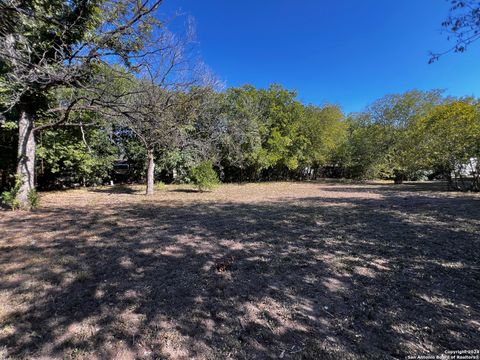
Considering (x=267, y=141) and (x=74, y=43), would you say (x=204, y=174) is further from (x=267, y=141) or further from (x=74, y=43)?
(x=267, y=141)

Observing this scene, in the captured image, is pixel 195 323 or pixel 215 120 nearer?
pixel 195 323

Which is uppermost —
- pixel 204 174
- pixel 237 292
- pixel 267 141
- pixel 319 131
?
pixel 319 131

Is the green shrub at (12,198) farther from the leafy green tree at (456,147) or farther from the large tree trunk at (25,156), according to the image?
the leafy green tree at (456,147)

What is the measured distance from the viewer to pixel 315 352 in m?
1.70

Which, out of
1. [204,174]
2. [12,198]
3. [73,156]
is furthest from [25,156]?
[204,174]

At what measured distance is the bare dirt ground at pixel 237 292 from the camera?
1771mm

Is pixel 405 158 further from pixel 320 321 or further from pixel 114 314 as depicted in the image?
pixel 114 314

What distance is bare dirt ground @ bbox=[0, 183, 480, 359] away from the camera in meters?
1.77

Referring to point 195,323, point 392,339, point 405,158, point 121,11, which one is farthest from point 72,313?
point 405,158

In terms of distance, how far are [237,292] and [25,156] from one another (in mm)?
7289

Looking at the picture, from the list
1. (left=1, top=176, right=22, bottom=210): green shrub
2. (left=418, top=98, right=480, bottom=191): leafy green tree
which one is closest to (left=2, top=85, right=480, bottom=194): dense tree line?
(left=418, top=98, right=480, bottom=191): leafy green tree

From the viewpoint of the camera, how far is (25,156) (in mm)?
6535

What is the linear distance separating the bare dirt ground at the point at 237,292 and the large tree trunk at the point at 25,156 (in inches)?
82.3

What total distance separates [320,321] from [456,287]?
1.67 meters
